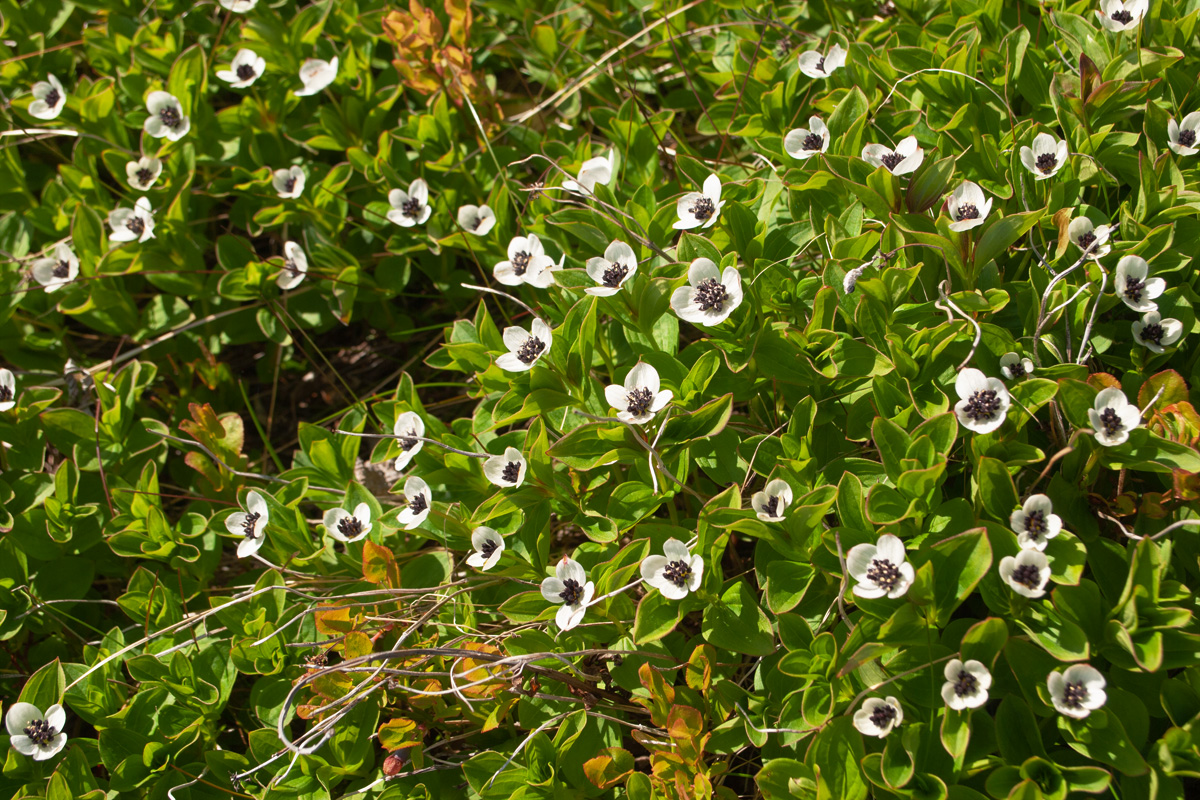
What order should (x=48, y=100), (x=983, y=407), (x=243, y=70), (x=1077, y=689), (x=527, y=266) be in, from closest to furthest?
1. (x=1077, y=689)
2. (x=983, y=407)
3. (x=527, y=266)
4. (x=243, y=70)
5. (x=48, y=100)

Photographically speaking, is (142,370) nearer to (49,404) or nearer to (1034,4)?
(49,404)

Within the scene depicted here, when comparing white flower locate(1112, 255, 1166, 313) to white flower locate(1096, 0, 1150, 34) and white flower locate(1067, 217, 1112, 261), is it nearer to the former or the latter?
white flower locate(1067, 217, 1112, 261)

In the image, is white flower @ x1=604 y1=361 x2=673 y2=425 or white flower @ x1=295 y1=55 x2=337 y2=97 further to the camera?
white flower @ x1=295 y1=55 x2=337 y2=97

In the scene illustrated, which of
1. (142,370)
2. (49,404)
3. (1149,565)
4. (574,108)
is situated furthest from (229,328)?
(1149,565)

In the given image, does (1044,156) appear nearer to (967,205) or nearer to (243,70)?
(967,205)

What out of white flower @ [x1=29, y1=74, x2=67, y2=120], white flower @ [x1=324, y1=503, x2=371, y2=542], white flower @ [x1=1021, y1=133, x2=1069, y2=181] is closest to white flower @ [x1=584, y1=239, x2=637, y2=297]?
white flower @ [x1=324, y1=503, x2=371, y2=542]

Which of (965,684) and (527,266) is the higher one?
(527,266)

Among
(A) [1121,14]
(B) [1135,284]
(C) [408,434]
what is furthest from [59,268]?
(A) [1121,14]
